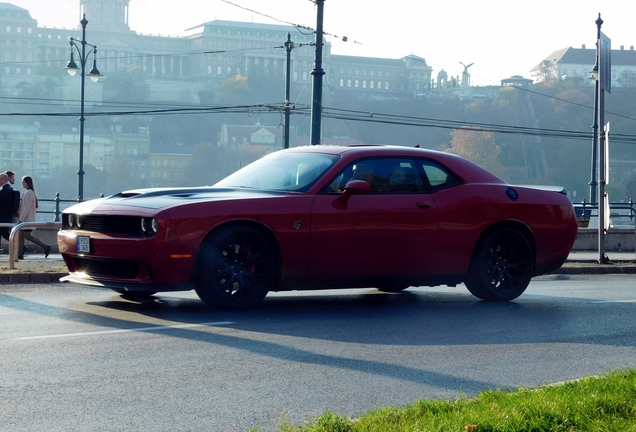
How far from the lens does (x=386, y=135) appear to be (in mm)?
130125

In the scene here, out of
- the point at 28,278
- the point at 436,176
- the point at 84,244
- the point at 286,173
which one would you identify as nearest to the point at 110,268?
the point at 84,244

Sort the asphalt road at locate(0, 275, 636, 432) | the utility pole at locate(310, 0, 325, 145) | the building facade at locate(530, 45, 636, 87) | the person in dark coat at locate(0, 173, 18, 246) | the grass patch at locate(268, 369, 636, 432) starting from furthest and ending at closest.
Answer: the building facade at locate(530, 45, 636, 87) → the utility pole at locate(310, 0, 325, 145) → the person in dark coat at locate(0, 173, 18, 246) → the asphalt road at locate(0, 275, 636, 432) → the grass patch at locate(268, 369, 636, 432)

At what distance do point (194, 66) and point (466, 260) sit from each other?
183 metres

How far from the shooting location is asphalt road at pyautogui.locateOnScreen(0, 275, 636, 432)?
16.2ft

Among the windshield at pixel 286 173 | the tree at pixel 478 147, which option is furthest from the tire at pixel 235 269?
the tree at pixel 478 147

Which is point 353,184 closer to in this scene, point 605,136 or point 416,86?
point 605,136

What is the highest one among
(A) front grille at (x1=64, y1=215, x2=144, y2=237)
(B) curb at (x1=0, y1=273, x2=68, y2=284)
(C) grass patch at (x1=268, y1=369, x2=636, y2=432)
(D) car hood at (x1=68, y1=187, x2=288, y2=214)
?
(D) car hood at (x1=68, y1=187, x2=288, y2=214)

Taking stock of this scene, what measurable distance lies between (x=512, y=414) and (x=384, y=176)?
4.90 metres

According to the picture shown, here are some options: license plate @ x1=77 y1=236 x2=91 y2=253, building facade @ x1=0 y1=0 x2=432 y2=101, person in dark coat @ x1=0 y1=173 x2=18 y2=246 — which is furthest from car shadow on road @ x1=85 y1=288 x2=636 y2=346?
building facade @ x1=0 y1=0 x2=432 y2=101

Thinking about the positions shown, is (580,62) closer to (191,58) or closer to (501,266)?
(191,58)

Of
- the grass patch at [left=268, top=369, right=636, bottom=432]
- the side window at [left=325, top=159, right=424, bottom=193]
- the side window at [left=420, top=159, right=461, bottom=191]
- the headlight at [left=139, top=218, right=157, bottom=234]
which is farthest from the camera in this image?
the side window at [left=420, top=159, right=461, bottom=191]

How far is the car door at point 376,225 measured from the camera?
8.71 m

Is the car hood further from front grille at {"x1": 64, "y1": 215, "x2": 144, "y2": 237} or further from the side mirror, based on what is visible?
the side mirror

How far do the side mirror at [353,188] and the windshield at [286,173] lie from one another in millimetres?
300
